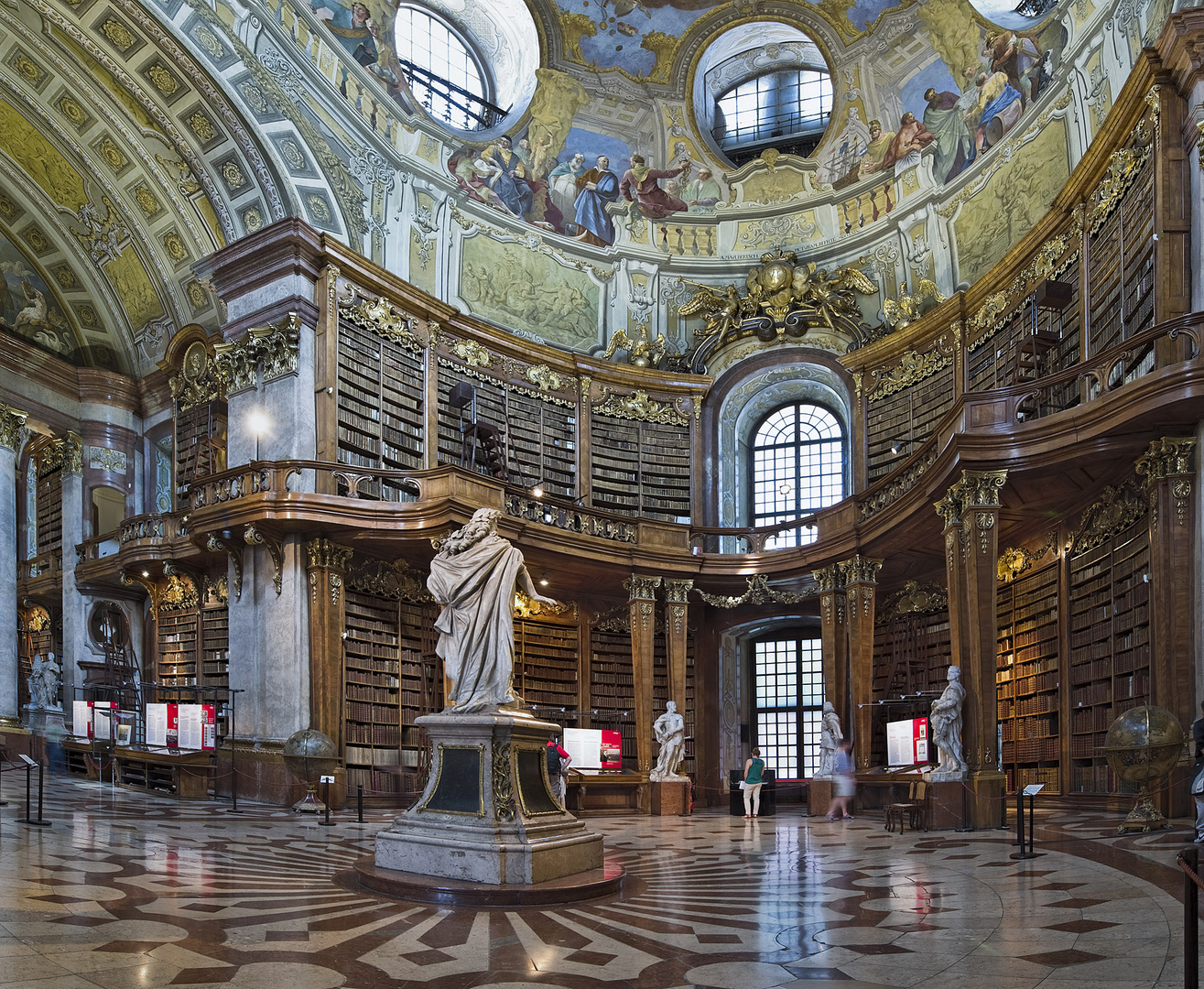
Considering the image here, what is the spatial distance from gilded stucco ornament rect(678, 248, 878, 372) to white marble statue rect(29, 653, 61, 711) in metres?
13.1

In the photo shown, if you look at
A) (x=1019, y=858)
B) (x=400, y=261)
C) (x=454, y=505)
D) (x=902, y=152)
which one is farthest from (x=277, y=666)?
(x=902, y=152)

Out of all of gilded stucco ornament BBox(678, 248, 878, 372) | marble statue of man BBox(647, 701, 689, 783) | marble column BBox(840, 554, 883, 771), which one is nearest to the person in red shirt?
marble statue of man BBox(647, 701, 689, 783)

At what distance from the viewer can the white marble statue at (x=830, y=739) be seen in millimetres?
16938

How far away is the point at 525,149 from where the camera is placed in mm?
20328

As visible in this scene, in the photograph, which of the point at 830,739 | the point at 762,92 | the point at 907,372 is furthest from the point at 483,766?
the point at 762,92

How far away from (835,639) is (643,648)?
3224mm

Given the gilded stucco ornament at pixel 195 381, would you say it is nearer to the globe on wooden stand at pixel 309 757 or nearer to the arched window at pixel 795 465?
the globe on wooden stand at pixel 309 757

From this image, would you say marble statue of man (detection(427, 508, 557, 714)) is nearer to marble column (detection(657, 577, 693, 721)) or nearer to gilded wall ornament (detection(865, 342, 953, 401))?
marble column (detection(657, 577, 693, 721))

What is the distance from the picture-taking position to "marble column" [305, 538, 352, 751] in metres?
15.3

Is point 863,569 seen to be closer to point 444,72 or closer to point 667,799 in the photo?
point 667,799

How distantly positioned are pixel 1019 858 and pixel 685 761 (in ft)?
39.9

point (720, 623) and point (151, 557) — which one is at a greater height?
point (151, 557)

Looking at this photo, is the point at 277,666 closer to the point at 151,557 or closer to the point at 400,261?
the point at 151,557

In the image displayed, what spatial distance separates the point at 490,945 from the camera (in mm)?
5453
